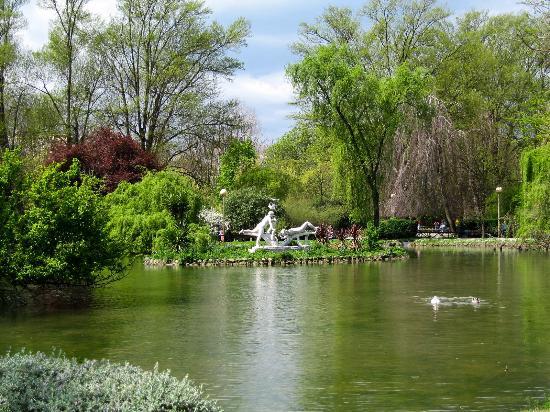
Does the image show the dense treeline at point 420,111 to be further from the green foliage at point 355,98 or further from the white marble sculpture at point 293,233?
the white marble sculpture at point 293,233

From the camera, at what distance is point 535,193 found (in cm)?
3941

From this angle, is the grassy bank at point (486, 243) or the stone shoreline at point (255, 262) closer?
the stone shoreline at point (255, 262)

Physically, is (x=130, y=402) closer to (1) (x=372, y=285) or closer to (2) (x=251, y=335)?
(2) (x=251, y=335)

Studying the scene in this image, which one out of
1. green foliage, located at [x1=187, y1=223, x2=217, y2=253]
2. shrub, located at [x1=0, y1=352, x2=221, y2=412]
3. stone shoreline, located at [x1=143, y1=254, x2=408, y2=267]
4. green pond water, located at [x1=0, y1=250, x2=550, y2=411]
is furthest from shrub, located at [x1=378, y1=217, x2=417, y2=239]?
shrub, located at [x1=0, y1=352, x2=221, y2=412]

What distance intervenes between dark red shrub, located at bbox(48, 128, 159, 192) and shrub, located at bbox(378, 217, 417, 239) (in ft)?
46.9

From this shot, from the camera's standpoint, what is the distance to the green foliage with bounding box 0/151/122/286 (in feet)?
56.4

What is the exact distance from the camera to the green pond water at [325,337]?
9.45 metres

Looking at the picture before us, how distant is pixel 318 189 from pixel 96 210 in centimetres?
4087

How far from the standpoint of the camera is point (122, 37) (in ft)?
152

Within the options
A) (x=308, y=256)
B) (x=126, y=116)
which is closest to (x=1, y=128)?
(x=126, y=116)

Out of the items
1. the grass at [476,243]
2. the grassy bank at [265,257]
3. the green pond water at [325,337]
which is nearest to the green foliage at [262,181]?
the grass at [476,243]

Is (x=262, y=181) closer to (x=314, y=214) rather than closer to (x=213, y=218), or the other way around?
(x=314, y=214)

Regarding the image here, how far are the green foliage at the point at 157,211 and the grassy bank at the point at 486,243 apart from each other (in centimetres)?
1531

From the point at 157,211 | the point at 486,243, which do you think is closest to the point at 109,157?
the point at 157,211
